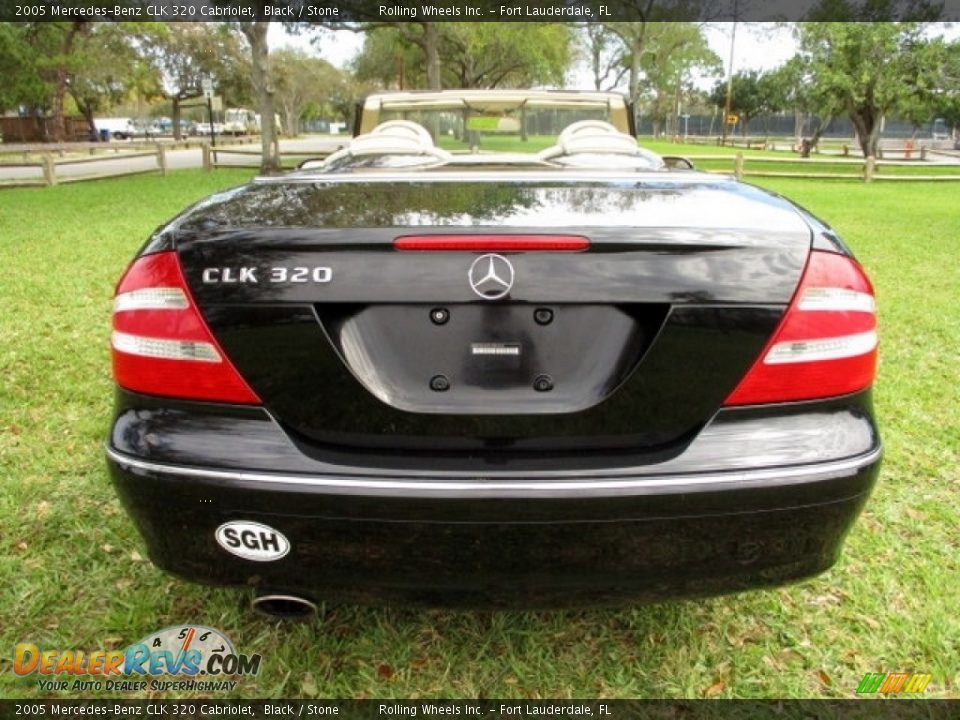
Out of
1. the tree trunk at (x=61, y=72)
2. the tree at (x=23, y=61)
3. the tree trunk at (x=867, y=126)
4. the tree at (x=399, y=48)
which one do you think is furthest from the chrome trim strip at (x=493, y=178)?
the tree trunk at (x=867, y=126)

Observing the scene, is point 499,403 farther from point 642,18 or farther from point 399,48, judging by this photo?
point 642,18

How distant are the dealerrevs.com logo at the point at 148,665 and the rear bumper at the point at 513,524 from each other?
20.8 inches

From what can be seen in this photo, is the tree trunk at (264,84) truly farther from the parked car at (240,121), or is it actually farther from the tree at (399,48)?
the parked car at (240,121)

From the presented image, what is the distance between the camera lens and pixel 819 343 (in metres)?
1.55

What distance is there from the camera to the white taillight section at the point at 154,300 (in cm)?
155

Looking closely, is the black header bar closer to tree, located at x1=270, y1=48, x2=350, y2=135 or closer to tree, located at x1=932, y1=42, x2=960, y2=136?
tree, located at x1=932, y1=42, x2=960, y2=136

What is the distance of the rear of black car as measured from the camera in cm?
147

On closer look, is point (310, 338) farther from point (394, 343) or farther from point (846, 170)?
point (846, 170)

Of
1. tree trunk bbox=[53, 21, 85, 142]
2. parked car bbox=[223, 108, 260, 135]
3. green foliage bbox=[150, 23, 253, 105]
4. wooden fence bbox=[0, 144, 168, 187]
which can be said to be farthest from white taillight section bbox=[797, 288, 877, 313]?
parked car bbox=[223, 108, 260, 135]

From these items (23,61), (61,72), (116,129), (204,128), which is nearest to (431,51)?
(23,61)

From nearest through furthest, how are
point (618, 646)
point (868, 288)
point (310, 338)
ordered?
point (310, 338), point (868, 288), point (618, 646)

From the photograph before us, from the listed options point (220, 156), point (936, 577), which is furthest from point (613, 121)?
point (220, 156)

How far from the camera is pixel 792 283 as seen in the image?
152 cm

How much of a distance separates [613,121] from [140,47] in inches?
1891
